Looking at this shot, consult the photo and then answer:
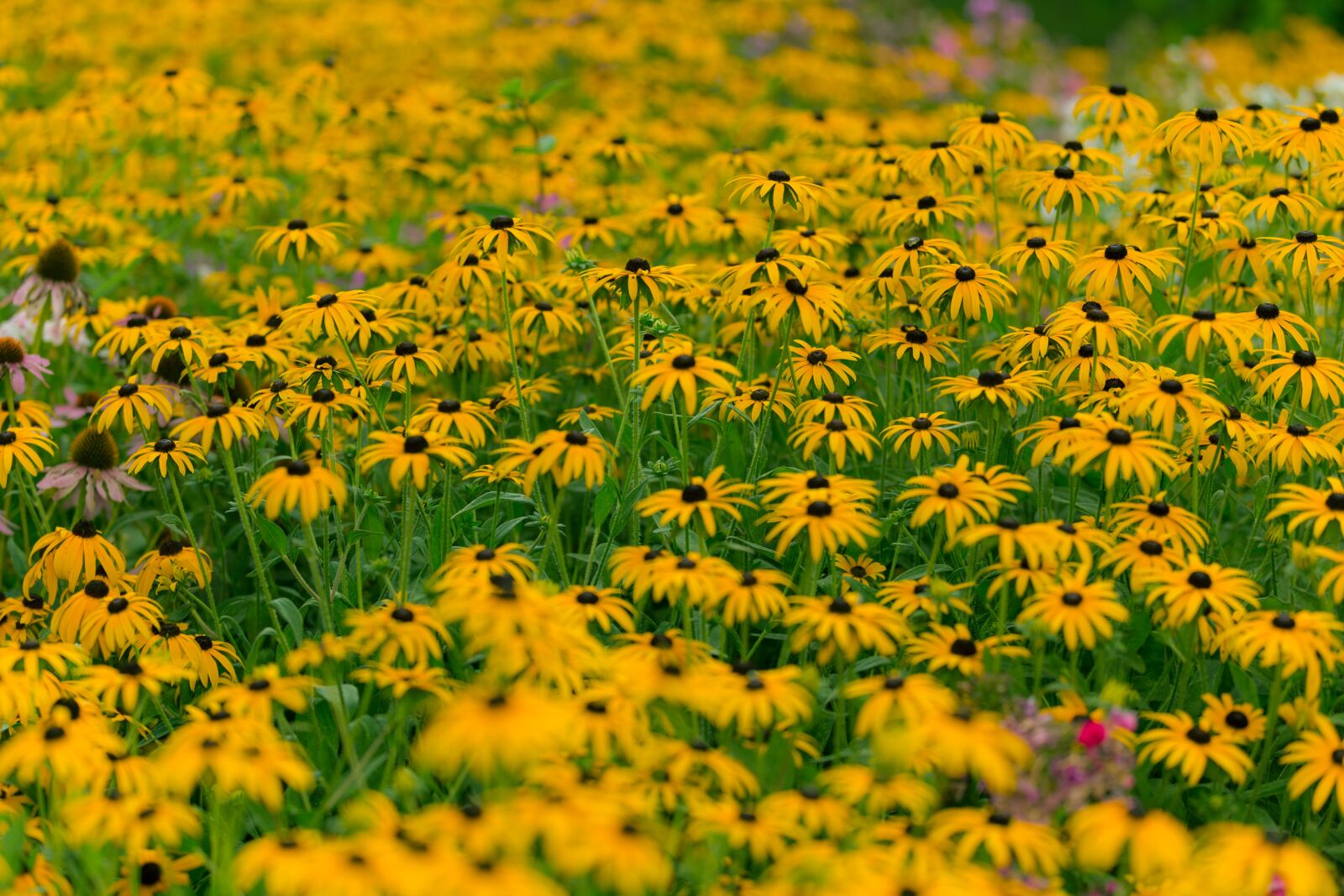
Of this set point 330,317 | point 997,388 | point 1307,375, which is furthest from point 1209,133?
point 330,317

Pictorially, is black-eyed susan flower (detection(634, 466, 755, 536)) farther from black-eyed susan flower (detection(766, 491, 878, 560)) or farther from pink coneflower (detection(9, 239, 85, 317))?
pink coneflower (detection(9, 239, 85, 317))

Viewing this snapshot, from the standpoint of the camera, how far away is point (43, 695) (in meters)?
3.50

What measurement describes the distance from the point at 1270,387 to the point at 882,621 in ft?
6.30

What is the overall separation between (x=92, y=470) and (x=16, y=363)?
0.55 metres

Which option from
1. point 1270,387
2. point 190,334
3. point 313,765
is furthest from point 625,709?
point 1270,387

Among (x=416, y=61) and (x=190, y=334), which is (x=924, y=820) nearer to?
(x=190, y=334)

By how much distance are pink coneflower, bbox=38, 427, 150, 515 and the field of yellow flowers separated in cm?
2

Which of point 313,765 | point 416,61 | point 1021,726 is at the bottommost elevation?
point 313,765

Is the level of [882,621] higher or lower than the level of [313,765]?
higher

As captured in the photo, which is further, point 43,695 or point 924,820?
point 43,695

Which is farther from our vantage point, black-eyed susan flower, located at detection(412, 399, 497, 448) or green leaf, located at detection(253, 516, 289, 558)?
green leaf, located at detection(253, 516, 289, 558)

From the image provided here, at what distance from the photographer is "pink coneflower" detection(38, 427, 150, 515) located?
4.87 m

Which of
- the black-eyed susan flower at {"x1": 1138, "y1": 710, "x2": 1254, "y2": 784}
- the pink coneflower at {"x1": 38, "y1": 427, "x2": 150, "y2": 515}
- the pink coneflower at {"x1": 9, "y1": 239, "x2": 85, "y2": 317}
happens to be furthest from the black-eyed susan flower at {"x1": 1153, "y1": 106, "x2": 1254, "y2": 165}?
the pink coneflower at {"x1": 9, "y1": 239, "x2": 85, "y2": 317}

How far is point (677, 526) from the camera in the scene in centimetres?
463
